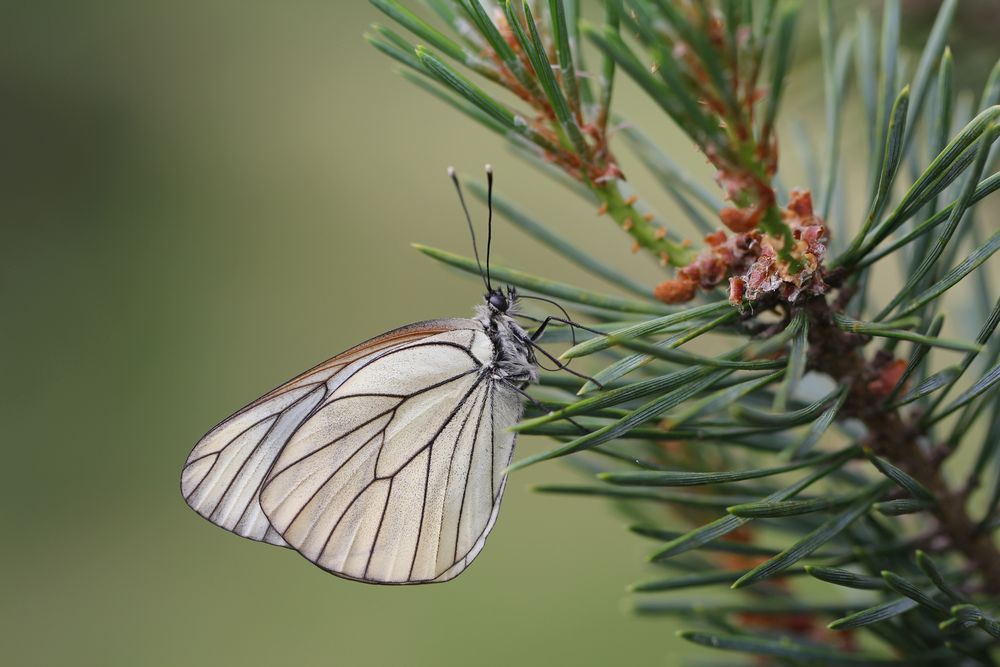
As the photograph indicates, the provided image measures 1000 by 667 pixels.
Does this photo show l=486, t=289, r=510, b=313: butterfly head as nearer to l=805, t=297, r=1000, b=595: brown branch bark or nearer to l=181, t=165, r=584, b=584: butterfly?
l=181, t=165, r=584, b=584: butterfly

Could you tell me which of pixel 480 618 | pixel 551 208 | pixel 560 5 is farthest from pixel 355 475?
pixel 551 208

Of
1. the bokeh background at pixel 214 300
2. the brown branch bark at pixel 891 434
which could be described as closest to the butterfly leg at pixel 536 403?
the brown branch bark at pixel 891 434

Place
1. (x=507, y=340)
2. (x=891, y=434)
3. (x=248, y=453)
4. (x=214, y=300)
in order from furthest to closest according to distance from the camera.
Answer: (x=214, y=300)
(x=248, y=453)
(x=507, y=340)
(x=891, y=434)

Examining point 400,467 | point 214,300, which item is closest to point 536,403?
point 400,467

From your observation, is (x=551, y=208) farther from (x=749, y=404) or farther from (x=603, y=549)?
(x=749, y=404)

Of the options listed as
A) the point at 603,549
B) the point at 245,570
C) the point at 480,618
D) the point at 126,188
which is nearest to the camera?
the point at 480,618

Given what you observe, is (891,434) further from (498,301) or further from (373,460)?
Answer: (373,460)

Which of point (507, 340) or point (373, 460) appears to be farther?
point (373, 460)
